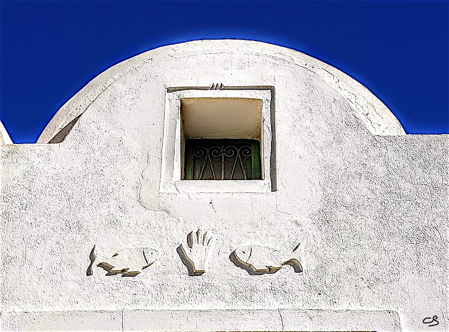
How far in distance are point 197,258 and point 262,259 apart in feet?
1.46

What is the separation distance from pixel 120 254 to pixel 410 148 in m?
2.29

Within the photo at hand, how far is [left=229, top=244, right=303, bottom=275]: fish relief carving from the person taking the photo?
235 inches

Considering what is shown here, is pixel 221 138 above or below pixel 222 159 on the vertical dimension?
above

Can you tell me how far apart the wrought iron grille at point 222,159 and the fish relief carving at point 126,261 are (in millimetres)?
1124

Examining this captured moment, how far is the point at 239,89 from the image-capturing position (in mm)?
6859

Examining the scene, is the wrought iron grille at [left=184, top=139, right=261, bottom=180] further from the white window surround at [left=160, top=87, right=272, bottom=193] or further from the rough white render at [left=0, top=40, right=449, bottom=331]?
the rough white render at [left=0, top=40, right=449, bottom=331]

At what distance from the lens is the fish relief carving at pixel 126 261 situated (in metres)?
5.99

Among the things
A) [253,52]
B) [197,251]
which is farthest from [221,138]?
[197,251]

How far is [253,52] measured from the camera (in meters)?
7.08

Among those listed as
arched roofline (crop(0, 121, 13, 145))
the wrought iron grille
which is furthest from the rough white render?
the wrought iron grille

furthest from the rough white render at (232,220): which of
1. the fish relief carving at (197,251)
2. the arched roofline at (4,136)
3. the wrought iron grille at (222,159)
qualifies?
the wrought iron grille at (222,159)
